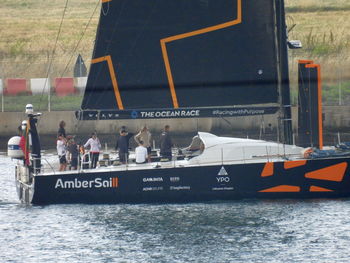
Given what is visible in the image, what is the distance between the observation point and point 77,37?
209 ft

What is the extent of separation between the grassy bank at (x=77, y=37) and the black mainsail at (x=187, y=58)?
16.4 metres

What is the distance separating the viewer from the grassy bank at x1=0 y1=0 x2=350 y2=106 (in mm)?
54438

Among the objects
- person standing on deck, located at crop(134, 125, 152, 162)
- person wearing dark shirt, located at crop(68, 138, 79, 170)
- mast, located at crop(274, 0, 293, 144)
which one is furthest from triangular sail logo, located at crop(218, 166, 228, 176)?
person wearing dark shirt, located at crop(68, 138, 79, 170)

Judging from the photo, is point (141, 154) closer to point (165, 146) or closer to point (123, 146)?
point (123, 146)

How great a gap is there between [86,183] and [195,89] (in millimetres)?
4192

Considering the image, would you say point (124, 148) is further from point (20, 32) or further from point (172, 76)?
point (20, 32)

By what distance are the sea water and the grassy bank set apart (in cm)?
1868

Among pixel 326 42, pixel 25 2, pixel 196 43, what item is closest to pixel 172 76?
pixel 196 43

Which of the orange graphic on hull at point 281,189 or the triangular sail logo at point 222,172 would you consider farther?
the orange graphic on hull at point 281,189

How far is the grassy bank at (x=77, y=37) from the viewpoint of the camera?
54438 mm

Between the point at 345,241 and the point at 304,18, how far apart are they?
123ft

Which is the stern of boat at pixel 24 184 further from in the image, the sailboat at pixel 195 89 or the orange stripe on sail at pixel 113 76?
the orange stripe on sail at pixel 113 76

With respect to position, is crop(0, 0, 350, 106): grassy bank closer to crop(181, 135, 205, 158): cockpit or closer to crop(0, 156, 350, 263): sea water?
crop(181, 135, 205, 158): cockpit

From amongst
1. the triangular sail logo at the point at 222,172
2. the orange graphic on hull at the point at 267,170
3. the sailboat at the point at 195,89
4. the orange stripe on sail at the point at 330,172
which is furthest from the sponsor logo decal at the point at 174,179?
the orange stripe on sail at the point at 330,172
